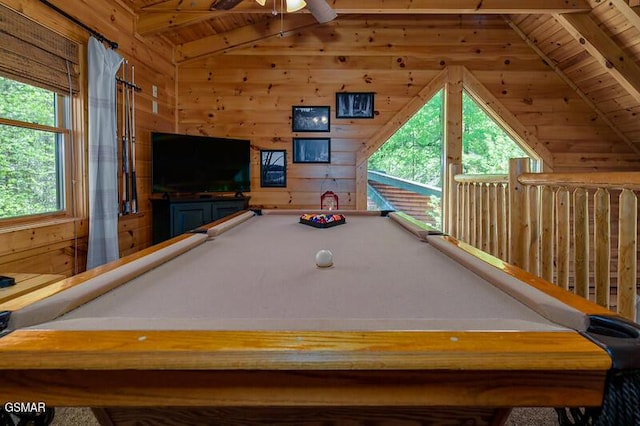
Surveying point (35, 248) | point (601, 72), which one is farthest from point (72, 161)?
point (601, 72)

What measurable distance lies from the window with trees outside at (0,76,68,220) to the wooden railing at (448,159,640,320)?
3.20m

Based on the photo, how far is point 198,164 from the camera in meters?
4.33

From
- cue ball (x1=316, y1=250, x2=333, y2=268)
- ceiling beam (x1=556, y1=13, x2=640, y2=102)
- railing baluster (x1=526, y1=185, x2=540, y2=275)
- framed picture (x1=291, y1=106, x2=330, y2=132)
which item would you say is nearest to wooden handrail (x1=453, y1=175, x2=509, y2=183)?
railing baluster (x1=526, y1=185, x2=540, y2=275)

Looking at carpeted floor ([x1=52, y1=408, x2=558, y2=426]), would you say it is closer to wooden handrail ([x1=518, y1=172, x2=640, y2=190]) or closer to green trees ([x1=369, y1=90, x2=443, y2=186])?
wooden handrail ([x1=518, y1=172, x2=640, y2=190])

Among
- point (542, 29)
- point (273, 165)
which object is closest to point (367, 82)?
point (273, 165)

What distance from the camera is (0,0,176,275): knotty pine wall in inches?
100

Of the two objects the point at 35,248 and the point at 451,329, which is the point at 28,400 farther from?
the point at 35,248

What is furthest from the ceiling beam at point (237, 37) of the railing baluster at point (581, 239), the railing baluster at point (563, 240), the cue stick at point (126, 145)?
the railing baluster at point (581, 239)

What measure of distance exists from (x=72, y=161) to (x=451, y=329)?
321 cm

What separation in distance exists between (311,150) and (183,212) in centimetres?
176

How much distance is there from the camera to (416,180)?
5348 mm

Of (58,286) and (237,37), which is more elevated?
(237,37)

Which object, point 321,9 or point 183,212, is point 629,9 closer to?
point 321,9

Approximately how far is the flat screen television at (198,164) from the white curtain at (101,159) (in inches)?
28.1
